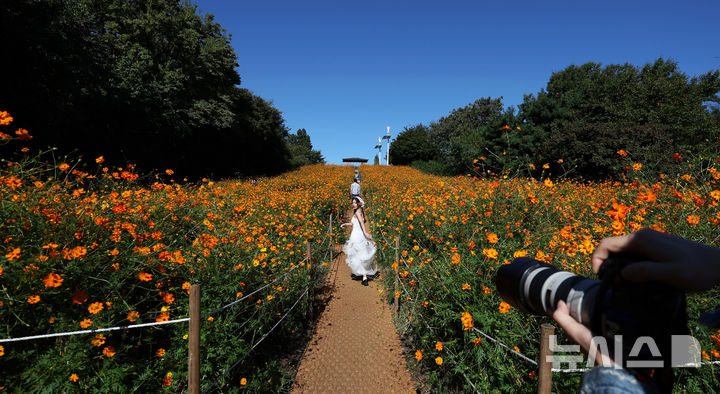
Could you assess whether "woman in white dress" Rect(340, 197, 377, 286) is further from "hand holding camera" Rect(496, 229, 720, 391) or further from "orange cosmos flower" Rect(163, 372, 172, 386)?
"hand holding camera" Rect(496, 229, 720, 391)

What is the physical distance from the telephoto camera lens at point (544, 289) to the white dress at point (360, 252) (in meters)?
4.73

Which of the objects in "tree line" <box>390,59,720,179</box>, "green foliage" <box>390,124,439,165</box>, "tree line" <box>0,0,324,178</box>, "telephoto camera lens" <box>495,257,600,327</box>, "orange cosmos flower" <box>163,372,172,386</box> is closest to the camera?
"telephoto camera lens" <box>495,257,600,327</box>

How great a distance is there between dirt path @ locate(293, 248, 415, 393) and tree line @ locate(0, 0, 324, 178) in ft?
21.0

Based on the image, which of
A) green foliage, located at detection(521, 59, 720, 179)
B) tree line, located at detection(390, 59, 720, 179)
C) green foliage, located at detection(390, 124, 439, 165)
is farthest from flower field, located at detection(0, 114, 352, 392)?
green foliage, located at detection(390, 124, 439, 165)

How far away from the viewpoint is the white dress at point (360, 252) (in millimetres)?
5684

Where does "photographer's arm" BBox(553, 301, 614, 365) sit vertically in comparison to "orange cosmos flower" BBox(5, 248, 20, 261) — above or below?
above

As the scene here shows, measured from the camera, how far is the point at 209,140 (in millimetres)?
21734

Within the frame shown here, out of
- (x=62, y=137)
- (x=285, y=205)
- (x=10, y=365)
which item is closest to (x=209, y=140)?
(x=62, y=137)

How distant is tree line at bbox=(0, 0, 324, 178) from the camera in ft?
29.7

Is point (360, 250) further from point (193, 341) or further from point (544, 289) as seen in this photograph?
point (544, 289)

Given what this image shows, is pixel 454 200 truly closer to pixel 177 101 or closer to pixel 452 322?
pixel 452 322

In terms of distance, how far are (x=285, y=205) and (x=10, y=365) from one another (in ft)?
18.7

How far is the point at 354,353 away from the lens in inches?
141

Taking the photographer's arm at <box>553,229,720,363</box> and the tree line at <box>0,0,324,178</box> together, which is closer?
the photographer's arm at <box>553,229,720,363</box>
